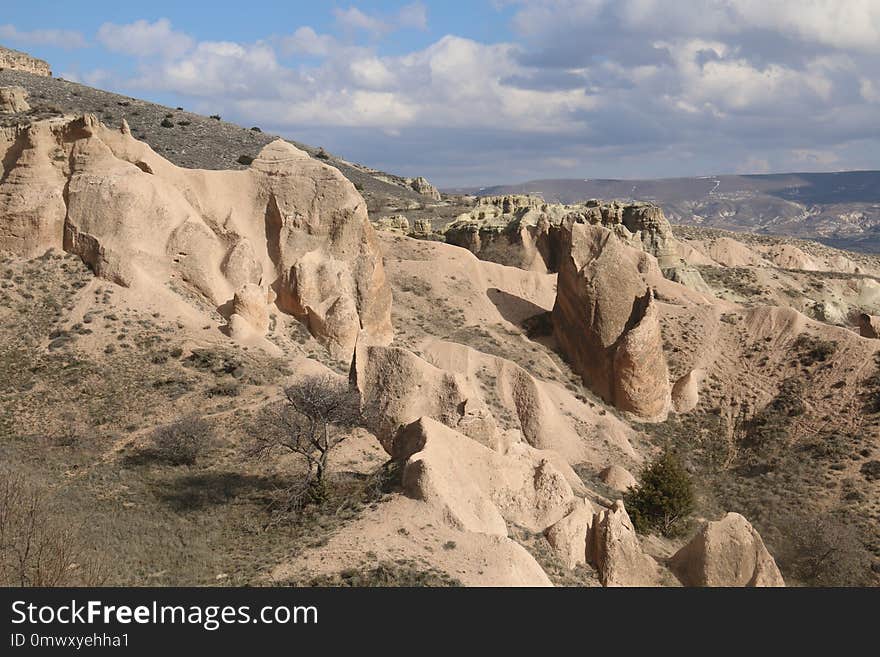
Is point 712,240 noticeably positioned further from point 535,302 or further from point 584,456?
point 584,456

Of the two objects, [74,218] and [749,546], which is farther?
[74,218]

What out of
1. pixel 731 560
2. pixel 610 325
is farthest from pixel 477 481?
pixel 610 325

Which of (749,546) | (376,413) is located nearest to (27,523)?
(376,413)

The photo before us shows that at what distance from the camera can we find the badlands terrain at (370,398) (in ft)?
49.2

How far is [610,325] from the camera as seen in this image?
33.9 m

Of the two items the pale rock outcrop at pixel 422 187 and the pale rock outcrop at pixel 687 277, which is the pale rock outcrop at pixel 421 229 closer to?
the pale rock outcrop at pixel 687 277

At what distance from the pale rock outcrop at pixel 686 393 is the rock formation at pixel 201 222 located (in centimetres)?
1292

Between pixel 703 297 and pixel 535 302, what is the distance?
10.7 meters

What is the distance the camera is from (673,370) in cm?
3478

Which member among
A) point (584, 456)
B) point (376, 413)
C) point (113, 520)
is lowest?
point (584, 456)

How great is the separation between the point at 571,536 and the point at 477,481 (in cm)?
242

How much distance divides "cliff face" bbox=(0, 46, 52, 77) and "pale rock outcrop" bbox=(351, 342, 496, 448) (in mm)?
63333

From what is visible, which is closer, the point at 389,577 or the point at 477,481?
the point at 389,577

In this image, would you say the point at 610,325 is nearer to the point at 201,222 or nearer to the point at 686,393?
the point at 686,393
